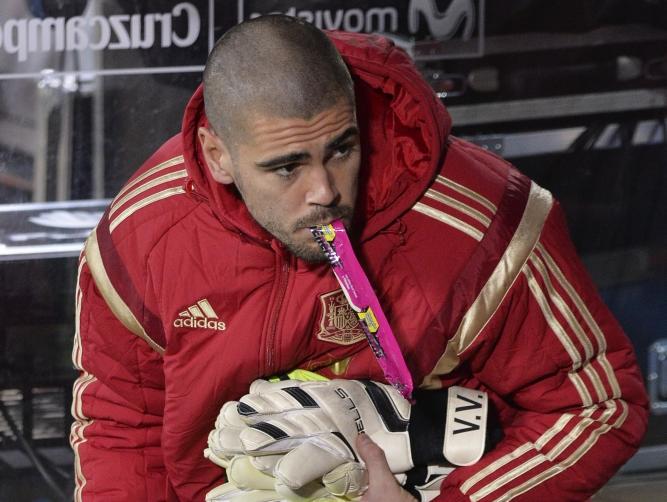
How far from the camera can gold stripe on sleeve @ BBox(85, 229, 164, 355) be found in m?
2.11

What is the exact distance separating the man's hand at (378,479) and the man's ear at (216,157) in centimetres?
49

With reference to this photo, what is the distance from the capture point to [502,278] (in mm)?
1959

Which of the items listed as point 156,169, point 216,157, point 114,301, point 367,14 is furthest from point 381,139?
point 367,14

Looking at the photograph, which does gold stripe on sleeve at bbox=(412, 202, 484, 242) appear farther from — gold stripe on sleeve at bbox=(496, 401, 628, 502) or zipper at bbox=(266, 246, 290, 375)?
gold stripe on sleeve at bbox=(496, 401, 628, 502)

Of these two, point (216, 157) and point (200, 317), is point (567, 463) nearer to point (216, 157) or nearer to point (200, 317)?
point (200, 317)

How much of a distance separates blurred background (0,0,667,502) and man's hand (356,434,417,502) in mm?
1192

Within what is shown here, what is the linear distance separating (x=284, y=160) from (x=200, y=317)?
344 millimetres

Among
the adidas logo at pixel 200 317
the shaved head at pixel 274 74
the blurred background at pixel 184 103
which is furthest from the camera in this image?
the blurred background at pixel 184 103

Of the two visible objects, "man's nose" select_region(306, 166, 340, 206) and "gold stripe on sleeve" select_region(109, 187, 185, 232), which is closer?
"man's nose" select_region(306, 166, 340, 206)

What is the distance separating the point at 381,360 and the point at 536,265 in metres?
0.29

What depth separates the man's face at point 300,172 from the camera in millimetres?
1847

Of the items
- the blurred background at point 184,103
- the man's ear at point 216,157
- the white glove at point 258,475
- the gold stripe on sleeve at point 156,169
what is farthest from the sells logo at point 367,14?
the white glove at point 258,475

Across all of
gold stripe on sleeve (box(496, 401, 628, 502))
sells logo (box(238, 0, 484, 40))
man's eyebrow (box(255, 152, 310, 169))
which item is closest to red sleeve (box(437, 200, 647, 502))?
gold stripe on sleeve (box(496, 401, 628, 502))

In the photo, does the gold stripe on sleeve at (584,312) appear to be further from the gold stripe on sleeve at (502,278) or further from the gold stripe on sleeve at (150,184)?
the gold stripe on sleeve at (150,184)
